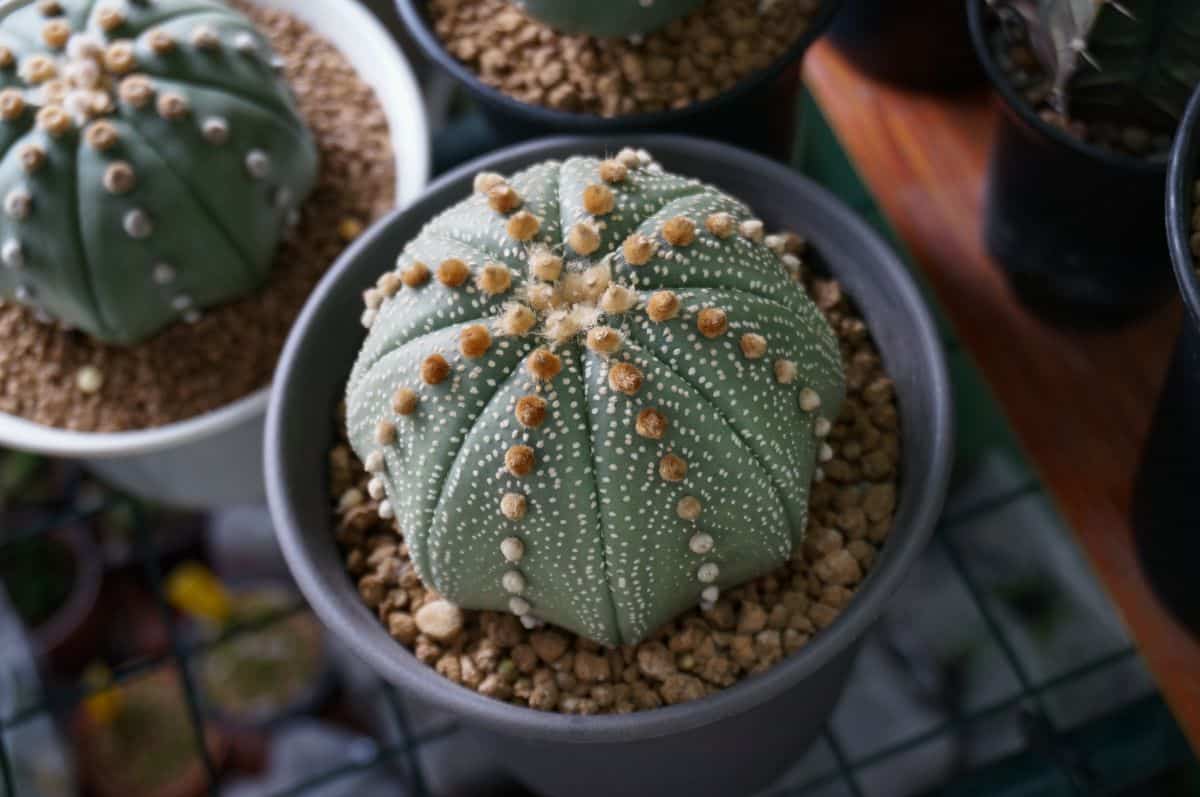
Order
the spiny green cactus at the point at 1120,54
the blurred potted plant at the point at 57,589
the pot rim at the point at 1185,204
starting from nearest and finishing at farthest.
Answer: the pot rim at the point at 1185,204
the spiny green cactus at the point at 1120,54
the blurred potted plant at the point at 57,589

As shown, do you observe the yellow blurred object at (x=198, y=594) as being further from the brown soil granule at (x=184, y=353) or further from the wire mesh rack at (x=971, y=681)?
the brown soil granule at (x=184, y=353)

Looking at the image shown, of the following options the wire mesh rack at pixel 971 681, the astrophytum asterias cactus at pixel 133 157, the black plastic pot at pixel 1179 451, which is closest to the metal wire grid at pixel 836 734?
the wire mesh rack at pixel 971 681

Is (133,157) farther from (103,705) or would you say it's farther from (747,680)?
(103,705)

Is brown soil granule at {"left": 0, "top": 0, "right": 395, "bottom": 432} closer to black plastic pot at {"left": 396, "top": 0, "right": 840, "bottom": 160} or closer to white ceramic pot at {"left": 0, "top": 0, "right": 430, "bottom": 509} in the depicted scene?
white ceramic pot at {"left": 0, "top": 0, "right": 430, "bottom": 509}

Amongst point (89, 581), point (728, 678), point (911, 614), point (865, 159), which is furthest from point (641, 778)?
point (89, 581)

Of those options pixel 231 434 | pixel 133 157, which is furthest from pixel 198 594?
pixel 133 157

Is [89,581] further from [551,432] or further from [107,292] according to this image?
[551,432]

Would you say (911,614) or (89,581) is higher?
(911,614)
